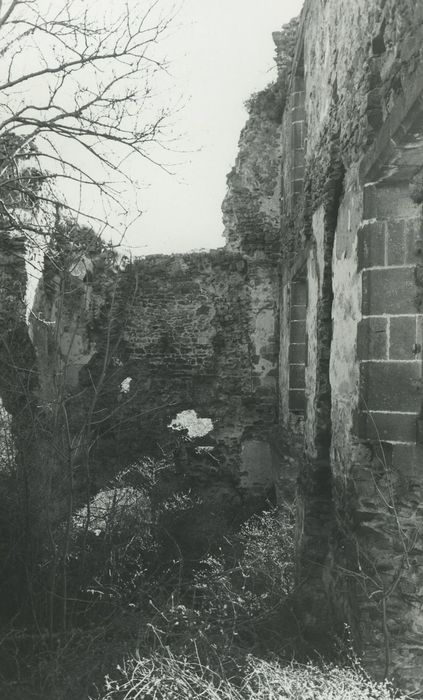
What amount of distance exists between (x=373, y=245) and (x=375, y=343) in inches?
23.5

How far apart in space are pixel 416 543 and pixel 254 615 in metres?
1.46

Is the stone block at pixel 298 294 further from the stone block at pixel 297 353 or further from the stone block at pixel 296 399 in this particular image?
the stone block at pixel 296 399

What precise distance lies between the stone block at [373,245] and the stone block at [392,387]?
617mm

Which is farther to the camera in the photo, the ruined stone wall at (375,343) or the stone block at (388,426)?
the stone block at (388,426)

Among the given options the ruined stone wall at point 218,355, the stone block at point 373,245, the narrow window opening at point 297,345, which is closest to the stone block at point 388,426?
the stone block at point 373,245

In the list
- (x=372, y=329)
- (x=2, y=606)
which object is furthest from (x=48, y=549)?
(x=372, y=329)

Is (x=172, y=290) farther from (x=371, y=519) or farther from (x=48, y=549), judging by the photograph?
(x=371, y=519)

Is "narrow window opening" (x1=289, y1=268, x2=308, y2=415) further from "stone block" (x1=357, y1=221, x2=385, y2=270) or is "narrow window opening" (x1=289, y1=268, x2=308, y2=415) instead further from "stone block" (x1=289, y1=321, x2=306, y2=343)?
"stone block" (x1=357, y1=221, x2=385, y2=270)

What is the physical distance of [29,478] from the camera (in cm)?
494

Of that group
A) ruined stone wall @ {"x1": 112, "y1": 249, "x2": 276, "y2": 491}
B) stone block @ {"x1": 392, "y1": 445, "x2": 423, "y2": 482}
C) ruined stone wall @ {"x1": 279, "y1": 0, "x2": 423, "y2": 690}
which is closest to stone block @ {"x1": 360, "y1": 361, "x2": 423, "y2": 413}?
ruined stone wall @ {"x1": 279, "y1": 0, "x2": 423, "y2": 690}

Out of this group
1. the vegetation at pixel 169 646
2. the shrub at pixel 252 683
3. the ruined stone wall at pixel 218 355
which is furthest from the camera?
the ruined stone wall at pixel 218 355

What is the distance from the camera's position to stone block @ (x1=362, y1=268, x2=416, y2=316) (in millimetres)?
3768

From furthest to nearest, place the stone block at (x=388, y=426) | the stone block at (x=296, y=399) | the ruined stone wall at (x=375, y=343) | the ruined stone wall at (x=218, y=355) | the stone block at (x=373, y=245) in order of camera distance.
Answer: the ruined stone wall at (x=218, y=355) → the stone block at (x=296, y=399) → the stone block at (x=373, y=245) → the stone block at (x=388, y=426) → the ruined stone wall at (x=375, y=343)

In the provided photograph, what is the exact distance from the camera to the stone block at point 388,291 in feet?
12.4
